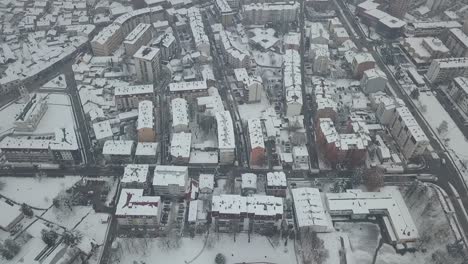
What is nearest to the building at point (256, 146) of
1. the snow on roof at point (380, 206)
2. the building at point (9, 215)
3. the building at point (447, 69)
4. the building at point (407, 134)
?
the snow on roof at point (380, 206)

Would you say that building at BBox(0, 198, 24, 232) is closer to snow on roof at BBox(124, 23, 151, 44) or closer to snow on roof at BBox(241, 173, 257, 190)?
snow on roof at BBox(241, 173, 257, 190)

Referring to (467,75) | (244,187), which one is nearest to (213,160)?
(244,187)

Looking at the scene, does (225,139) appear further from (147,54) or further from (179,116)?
(147,54)

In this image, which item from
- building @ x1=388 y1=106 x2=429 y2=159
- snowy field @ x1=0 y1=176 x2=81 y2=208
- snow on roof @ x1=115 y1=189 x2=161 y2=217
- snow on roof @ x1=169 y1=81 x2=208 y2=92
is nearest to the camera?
snow on roof @ x1=115 y1=189 x2=161 y2=217

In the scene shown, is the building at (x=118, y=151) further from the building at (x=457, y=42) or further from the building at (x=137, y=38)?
the building at (x=457, y=42)

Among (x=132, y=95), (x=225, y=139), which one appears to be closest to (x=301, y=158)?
(x=225, y=139)

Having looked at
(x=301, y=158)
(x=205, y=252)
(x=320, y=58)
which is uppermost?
(x=320, y=58)

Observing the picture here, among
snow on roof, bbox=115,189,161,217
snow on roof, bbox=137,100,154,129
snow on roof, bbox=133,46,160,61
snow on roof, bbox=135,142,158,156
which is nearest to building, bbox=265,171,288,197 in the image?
snow on roof, bbox=115,189,161,217
